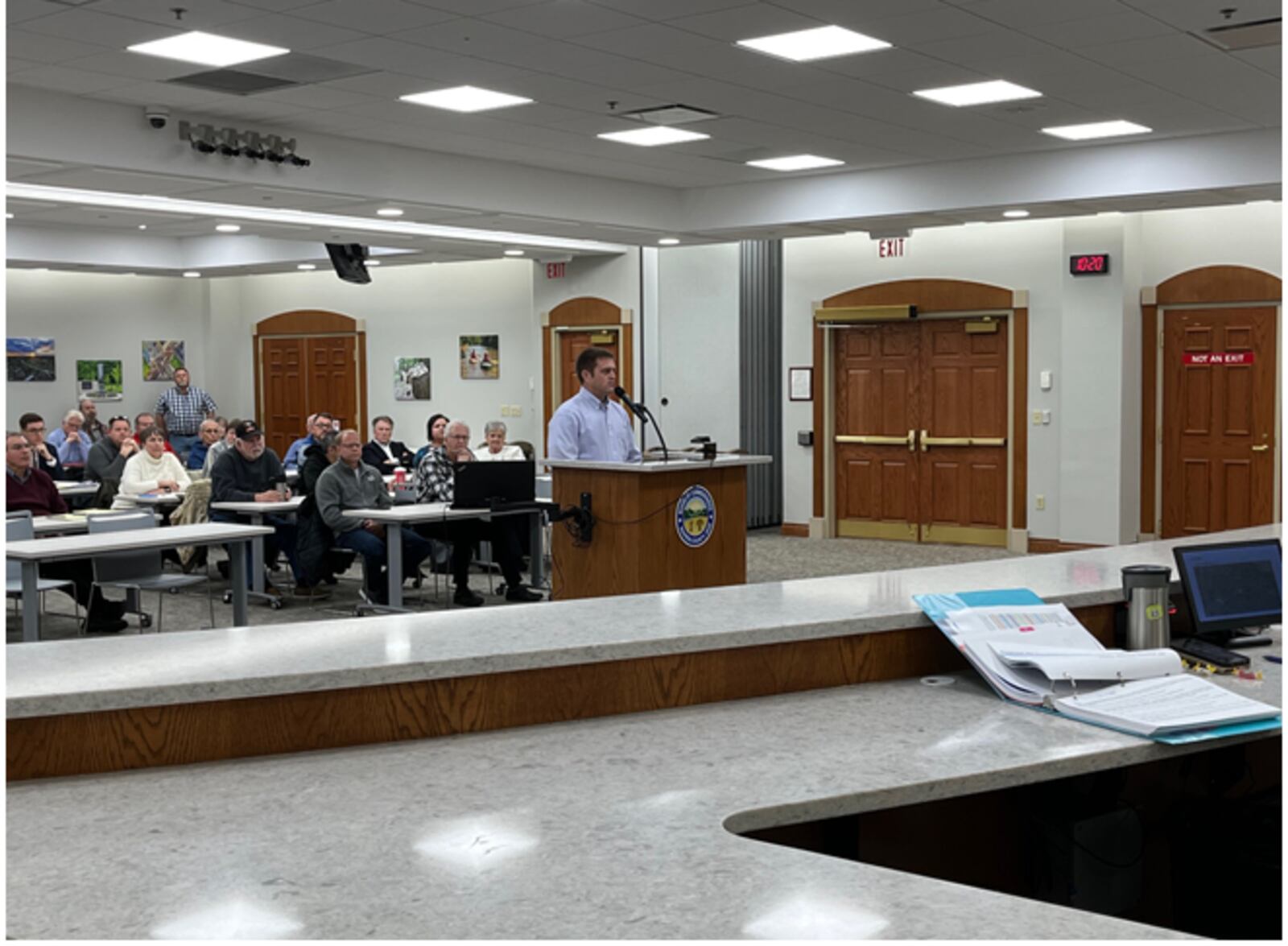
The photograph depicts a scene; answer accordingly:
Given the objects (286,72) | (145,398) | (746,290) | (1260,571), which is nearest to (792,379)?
(746,290)

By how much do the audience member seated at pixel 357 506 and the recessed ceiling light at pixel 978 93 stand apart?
4.15 m

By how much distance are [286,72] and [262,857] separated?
6.21 meters

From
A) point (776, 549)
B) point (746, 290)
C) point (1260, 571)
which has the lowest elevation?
point (776, 549)

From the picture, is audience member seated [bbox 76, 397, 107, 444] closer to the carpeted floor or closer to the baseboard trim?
the carpeted floor

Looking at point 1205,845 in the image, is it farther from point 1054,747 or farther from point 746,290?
point 746,290

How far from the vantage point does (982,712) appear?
3064mm

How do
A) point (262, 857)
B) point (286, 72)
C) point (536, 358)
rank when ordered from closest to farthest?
point (262, 857), point (286, 72), point (536, 358)

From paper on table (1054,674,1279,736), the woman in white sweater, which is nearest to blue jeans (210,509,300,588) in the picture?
the woman in white sweater

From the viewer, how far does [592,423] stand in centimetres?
806

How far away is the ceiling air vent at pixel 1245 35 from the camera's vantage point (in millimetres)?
6733

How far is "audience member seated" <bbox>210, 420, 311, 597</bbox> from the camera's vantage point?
32.9ft

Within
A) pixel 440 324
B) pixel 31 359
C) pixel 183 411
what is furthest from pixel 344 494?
pixel 31 359

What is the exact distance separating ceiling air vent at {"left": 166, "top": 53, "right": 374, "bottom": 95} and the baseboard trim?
7.37 m

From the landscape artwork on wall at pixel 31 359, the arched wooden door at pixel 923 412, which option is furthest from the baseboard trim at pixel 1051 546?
the landscape artwork on wall at pixel 31 359
